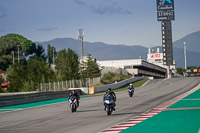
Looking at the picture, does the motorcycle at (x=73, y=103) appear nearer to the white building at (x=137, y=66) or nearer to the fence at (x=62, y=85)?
the fence at (x=62, y=85)

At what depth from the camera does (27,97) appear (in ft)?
121

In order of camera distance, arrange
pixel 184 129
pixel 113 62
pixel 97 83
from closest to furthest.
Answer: pixel 184 129 < pixel 97 83 < pixel 113 62

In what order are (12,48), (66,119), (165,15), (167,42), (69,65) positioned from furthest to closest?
(167,42) → (165,15) → (12,48) → (69,65) → (66,119)

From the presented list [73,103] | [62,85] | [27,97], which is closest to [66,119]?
[73,103]

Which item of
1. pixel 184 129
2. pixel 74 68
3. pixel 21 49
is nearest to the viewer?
pixel 184 129

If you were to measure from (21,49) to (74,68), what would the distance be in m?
70.0

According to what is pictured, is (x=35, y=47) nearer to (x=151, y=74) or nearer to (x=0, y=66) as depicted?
(x=0, y=66)

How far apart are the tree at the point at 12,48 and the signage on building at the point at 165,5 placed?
64596 mm

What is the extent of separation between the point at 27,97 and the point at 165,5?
141 m

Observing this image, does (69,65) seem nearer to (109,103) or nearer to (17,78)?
(17,78)

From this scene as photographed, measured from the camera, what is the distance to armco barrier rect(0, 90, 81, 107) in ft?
109

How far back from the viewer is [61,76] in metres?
59.4

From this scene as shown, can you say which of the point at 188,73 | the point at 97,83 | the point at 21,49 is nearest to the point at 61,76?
the point at 97,83

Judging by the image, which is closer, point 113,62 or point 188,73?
point 188,73
